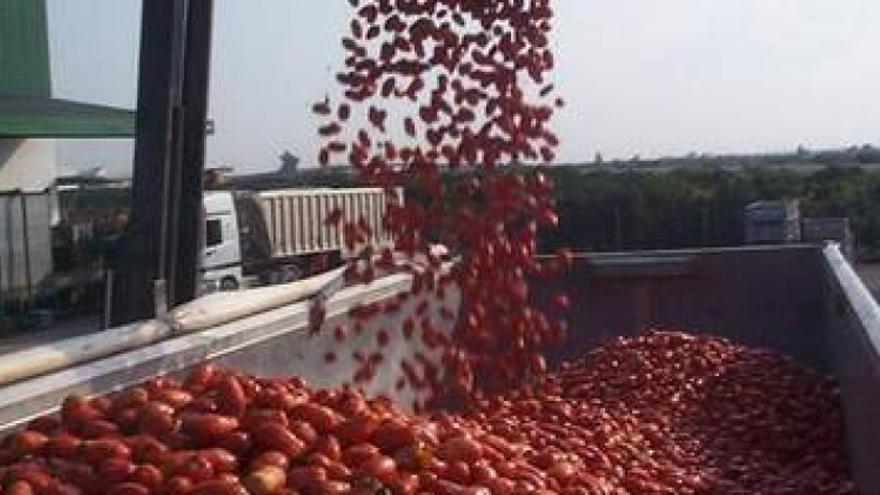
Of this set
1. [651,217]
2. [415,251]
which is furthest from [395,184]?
[651,217]

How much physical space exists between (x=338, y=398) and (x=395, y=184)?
148 cm

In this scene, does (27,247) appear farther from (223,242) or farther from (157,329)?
(157,329)

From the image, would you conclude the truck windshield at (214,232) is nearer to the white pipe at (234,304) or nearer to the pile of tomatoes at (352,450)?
the pile of tomatoes at (352,450)

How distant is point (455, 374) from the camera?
5859mm

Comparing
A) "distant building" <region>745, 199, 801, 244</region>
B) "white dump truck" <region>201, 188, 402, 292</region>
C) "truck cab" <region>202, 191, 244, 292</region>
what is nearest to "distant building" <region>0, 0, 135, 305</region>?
"truck cab" <region>202, 191, 244, 292</region>

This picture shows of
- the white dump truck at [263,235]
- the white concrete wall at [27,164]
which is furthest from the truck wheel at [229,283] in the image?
the white concrete wall at [27,164]

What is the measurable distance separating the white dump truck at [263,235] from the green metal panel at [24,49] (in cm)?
491

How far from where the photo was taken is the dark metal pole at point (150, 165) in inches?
176

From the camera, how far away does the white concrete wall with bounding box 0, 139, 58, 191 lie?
1067 inches

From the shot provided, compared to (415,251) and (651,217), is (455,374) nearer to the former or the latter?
(415,251)

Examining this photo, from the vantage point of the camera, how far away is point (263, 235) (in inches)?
1094

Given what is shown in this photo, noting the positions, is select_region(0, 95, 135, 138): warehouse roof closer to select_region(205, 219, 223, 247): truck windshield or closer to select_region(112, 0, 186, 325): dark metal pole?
select_region(205, 219, 223, 247): truck windshield

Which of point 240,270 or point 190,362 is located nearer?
point 190,362

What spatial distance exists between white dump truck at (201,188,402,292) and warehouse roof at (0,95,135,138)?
200 cm
